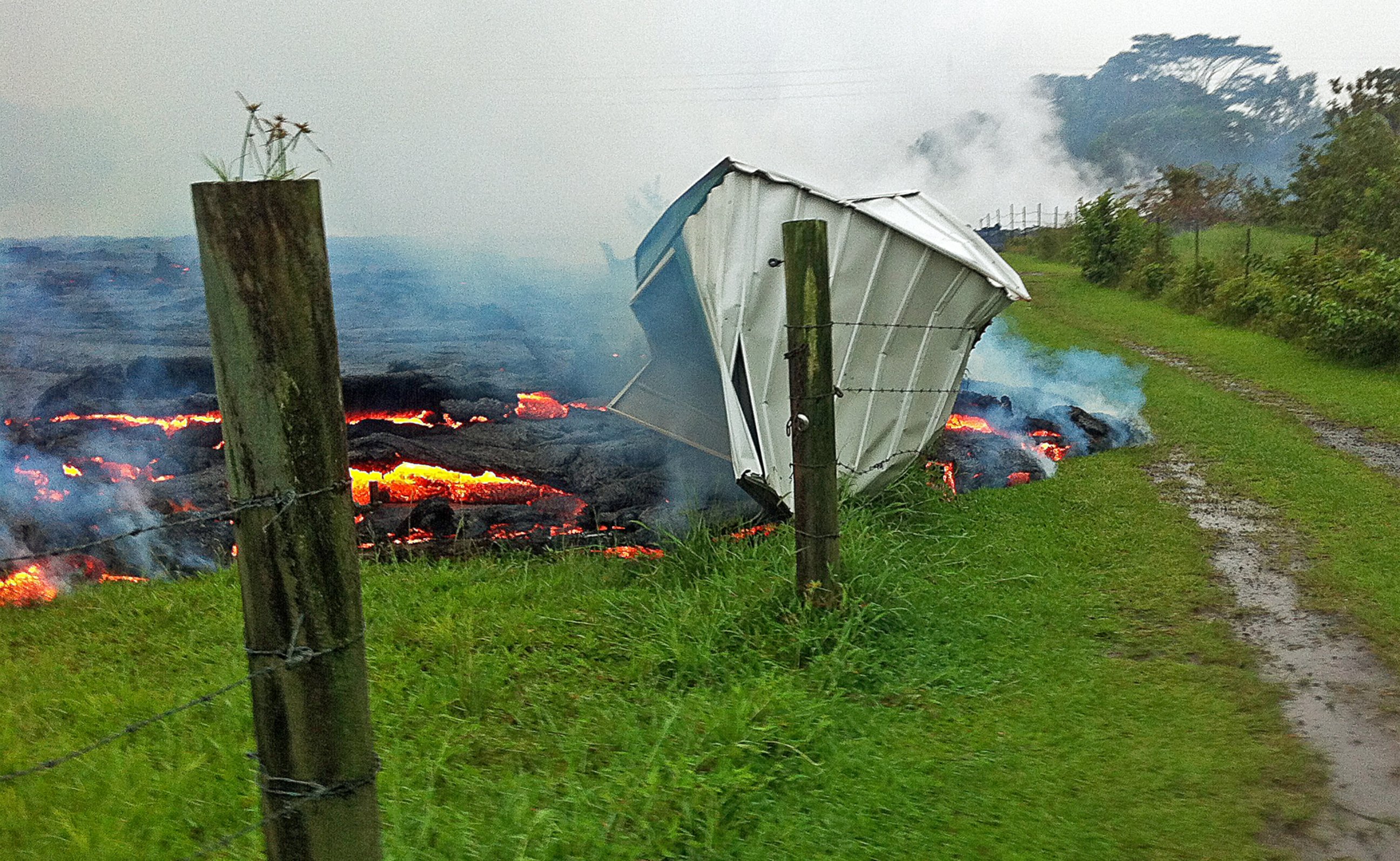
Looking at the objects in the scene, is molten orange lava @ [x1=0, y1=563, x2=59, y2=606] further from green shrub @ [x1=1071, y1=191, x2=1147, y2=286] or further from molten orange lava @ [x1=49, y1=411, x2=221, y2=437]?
green shrub @ [x1=1071, y1=191, x2=1147, y2=286]

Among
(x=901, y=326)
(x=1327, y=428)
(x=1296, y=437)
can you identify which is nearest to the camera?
(x=901, y=326)

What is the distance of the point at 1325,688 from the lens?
4.44 meters

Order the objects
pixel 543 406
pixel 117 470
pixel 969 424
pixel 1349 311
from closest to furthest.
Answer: pixel 117 470 → pixel 969 424 → pixel 543 406 → pixel 1349 311

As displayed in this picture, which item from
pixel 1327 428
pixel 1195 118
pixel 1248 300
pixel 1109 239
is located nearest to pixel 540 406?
pixel 1327 428

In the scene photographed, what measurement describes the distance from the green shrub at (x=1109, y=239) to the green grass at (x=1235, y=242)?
104 centimetres

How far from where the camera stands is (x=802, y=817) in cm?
340

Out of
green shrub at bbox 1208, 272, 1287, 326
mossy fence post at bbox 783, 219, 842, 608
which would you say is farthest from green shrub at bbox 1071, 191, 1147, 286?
mossy fence post at bbox 783, 219, 842, 608

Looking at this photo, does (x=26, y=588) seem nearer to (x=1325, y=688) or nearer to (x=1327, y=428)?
(x=1325, y=688)

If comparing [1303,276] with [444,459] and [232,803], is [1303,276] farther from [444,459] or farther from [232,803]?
[232,803]

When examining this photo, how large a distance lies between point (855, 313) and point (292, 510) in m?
5.53

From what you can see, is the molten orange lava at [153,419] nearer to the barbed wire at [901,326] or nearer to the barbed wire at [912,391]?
the barbed wire at [901,326]

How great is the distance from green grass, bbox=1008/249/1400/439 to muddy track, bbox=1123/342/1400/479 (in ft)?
0.51

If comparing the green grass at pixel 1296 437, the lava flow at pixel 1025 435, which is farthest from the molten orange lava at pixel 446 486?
the green grass at pixel 1296 437

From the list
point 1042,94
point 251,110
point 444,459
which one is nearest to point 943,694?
point 251,110
